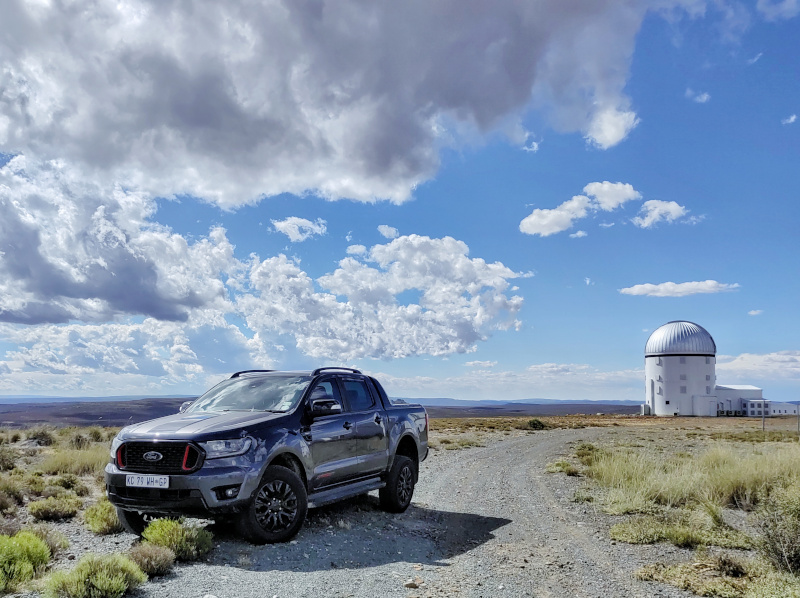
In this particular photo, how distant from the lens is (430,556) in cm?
752

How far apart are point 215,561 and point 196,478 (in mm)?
869

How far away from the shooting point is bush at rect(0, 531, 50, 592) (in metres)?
5.83

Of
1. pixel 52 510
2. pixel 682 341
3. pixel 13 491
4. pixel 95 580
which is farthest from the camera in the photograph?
pixel 682 341

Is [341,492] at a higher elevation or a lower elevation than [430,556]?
higher

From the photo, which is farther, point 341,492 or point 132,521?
point 341,492

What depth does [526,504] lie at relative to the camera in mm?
11367

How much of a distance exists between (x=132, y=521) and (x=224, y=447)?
67.3 inches

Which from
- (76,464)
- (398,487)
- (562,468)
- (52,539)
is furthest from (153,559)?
(562,468)

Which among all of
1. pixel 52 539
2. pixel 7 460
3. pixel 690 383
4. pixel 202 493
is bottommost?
pixel 7 460

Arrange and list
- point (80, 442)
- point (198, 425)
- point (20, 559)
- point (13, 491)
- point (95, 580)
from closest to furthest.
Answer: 1. point (95, 580)
2. point (20, 559)
3. point (198, 425)
4. point (13, 491)
5. point (80, 442)

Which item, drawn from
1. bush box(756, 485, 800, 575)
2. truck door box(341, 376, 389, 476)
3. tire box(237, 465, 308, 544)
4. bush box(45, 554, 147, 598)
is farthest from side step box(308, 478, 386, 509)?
bush box(756, 485, 800, 575)

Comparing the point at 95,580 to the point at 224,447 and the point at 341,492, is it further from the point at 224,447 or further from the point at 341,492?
the point at 341,492

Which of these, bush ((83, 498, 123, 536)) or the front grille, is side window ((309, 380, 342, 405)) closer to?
the front grille

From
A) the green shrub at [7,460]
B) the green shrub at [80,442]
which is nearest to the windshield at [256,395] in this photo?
the green shrub at [7,460]
